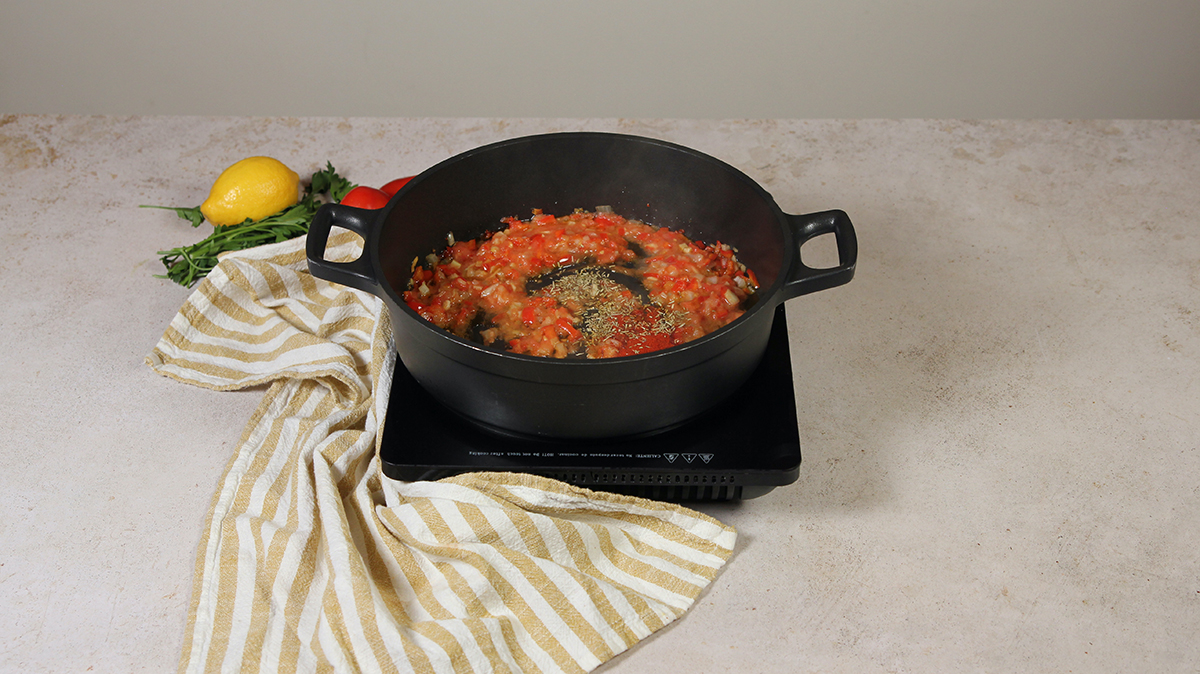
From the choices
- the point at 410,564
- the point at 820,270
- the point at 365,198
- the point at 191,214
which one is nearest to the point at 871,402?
the point at 820,270

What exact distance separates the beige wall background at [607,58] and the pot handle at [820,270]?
143cm

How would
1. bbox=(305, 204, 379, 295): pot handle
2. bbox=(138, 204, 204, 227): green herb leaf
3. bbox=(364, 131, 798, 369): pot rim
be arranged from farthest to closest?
bbox=(138, 204, 204, 227): green herb leaf < bbox=(305, 204, 379, 295): pot handle < bbox=(364, 131, 798, 369): pot rim

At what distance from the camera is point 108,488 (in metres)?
1.48

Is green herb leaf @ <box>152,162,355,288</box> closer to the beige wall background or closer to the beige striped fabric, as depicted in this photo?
the beige striped fabric

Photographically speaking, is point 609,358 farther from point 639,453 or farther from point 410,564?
point 410,564

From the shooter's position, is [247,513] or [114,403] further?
[114,403]

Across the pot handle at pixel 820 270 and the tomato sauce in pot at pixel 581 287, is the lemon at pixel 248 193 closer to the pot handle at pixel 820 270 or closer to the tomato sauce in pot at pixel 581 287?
the tomato sauce in pot at pixel 581 287

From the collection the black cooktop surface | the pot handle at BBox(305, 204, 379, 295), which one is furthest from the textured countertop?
the pot handle at BBox(305, 204, 379, 295)

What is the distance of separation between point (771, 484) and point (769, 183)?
99 centimetres

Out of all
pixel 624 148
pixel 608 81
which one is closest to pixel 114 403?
pixel 624 148

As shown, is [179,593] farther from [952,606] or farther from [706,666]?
[952,606]

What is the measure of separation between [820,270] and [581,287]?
1.36 ft

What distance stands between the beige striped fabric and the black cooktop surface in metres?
0.03

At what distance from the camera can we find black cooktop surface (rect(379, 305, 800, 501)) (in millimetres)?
1309
